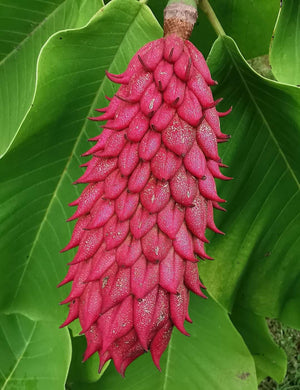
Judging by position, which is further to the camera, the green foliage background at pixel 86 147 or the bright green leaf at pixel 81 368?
the bright green leaf at pixel 81 368

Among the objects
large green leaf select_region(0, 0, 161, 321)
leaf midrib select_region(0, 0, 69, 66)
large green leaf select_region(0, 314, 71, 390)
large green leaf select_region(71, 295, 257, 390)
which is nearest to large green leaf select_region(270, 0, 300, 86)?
large green leaf select_region(0, 0, 161, 321)

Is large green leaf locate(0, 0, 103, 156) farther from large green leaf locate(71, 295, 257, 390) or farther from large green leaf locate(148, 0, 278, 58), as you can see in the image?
large green leaf locate(71, 295, 257, 390)

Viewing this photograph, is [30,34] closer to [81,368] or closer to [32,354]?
[32,354]

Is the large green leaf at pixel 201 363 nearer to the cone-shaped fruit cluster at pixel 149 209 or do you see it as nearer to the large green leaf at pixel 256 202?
the large green leaf at pixel 256 202

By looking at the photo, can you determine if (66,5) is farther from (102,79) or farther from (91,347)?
(91,347)

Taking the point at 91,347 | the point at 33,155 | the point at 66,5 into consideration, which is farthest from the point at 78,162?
the point at 91,347

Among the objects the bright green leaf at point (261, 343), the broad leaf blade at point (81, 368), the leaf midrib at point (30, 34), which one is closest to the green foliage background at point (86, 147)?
the leaf midrib at point (30, 34)

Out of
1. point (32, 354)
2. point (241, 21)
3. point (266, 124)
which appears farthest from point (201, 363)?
point (241, 21)
